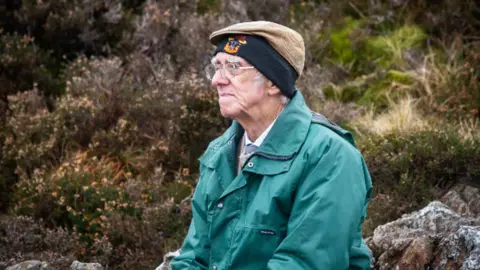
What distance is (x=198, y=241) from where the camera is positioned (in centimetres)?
346

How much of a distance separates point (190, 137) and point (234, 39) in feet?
12.0

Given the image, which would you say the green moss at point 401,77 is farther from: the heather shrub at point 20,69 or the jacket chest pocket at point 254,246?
the jacket chest pocket at point 254,246

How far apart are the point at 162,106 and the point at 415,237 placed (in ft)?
13.0

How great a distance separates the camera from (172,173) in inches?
271

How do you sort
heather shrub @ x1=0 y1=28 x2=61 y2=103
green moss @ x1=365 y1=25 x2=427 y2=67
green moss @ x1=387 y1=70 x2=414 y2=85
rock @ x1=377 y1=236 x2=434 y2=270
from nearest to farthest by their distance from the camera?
rock @ x1=377 y1=236 x2=434 y2=270 < green moss @ x1=387 y1=70 x2=414 y2=85 < heather shrub @ x1=0 y1=28 x2=61 y2=103 < green moss @ x1=365 y1=25 x2=427 y2=67

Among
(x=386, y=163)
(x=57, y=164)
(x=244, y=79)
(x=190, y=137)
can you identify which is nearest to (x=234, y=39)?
(x=244, y=79)

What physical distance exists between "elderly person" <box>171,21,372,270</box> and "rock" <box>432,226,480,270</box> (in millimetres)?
469

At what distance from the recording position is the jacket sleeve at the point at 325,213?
9.50 ft

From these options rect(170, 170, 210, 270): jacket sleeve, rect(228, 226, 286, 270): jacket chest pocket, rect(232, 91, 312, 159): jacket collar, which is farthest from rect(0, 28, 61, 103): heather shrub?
rect(228, 226, 286, 270): jacket chest pocket

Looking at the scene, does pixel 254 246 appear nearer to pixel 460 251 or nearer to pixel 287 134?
pixel 287 134

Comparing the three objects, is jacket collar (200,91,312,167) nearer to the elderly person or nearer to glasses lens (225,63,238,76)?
the elderly person

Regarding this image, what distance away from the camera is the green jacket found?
2910 millimetres

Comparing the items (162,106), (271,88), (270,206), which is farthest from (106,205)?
(270,206)

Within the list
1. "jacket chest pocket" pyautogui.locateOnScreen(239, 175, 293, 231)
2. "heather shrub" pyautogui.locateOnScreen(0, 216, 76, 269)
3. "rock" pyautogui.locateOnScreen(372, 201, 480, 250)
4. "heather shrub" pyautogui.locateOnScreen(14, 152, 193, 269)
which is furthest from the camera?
"heather shrub" pyautogui.locateOnScreen(14, 152, 193, 269)
